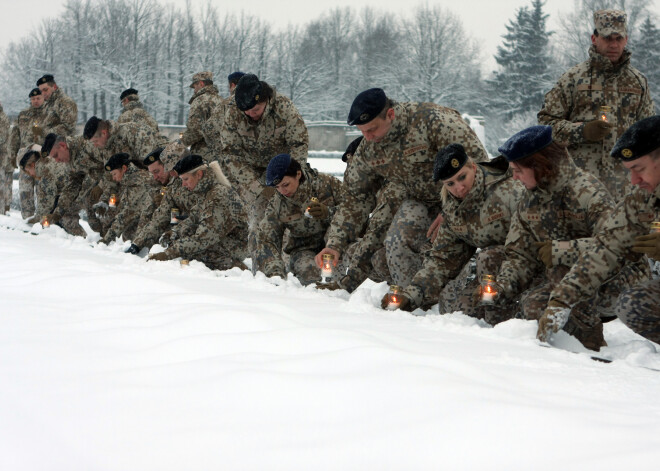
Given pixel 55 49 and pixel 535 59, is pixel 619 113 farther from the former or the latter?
pixel 55 49

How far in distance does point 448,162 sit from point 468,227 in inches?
18.5

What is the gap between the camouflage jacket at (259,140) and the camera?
20.6ft

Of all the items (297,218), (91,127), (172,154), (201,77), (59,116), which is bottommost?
(297,218)

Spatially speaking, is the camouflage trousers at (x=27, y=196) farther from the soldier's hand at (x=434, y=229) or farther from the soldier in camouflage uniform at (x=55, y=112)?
the soldier's hand at (x=434, y=229)

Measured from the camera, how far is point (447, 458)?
5.40 feet

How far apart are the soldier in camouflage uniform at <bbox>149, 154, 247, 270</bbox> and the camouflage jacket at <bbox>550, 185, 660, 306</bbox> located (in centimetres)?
420

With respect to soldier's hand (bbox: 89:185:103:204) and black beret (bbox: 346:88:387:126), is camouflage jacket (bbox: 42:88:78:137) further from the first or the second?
black beret (bbox: 346:88:387:126)

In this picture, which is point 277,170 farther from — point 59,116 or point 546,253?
point 59,116

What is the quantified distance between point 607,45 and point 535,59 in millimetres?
32711

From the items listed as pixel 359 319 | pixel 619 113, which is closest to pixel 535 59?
pixel 619 113

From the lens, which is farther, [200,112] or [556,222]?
[200,112]

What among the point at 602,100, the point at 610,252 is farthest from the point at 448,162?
the point at 602,100

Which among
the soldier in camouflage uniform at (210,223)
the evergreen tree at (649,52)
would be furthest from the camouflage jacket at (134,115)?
the evergreen tree at (649,52)

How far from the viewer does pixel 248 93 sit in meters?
5.96
